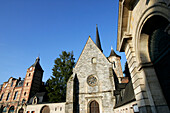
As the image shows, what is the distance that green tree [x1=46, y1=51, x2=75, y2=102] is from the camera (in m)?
20.5

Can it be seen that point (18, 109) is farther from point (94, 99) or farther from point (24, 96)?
point (94, 99)

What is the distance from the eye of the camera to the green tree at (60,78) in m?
20.5

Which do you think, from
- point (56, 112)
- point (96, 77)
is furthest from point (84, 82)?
point (56, 112)

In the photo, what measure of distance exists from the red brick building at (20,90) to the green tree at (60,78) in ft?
20.3

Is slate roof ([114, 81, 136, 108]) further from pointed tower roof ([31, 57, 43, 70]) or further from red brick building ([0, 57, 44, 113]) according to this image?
pointed tower roof ([31, 57, 43, 70])

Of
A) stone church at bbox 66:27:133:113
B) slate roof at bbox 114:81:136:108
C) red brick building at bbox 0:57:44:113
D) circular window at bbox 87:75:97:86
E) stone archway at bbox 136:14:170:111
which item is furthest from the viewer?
red brick building at bbox 0:57:44:113

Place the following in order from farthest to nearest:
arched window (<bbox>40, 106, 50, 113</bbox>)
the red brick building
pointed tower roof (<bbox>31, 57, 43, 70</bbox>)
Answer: pointed tower roof (<bbox>31, 57, 43, 70</bbox>)
the red brick building
arched window (<bbox>40, 106, 50, 113</bbox>)

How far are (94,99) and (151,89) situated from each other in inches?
462

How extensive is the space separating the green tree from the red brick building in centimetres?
619

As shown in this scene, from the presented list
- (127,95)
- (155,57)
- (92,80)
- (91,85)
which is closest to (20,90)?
(91,85)

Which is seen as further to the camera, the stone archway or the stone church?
the stone church

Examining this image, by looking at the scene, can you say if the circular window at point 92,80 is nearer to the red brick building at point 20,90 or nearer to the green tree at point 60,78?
the green tree at point 60,78

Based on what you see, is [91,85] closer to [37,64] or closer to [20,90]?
[37,64]

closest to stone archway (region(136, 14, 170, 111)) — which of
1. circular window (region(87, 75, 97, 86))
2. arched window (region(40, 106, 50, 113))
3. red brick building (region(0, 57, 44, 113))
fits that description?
circular window (region(87, 75, 97, 86))
